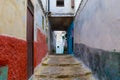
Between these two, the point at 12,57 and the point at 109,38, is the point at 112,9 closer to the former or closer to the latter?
the point at 109,38

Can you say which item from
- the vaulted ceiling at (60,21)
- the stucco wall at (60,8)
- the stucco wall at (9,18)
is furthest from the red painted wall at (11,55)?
the vaulted ceiling at (60,21)

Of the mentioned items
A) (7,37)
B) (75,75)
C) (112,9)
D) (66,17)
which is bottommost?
(75,75)

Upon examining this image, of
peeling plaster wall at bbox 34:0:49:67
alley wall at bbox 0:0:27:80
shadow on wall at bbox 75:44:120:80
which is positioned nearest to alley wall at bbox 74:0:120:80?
shadow on wall at bbox 75:44:120:80

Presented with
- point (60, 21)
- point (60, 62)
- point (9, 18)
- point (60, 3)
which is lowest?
point (60, 62)

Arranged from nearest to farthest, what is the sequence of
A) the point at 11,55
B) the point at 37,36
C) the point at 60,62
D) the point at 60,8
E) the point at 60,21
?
the point at 11,55, the point at 37,36, the point at 60,62, the point at 60,8, the point at 60,21

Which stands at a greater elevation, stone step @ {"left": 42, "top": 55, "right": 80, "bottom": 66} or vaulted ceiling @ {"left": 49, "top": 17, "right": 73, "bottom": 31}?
vaulted ceiling @ {"left": 49, "top": 17, "right": 73, "bottom": 31}

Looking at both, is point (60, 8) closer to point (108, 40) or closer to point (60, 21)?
point (60, 21)

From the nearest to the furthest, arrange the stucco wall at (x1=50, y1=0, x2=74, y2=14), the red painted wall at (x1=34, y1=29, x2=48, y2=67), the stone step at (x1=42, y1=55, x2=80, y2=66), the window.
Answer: the red painted wall at (x1=34, y1=29, x2=48, y2=67)
the stone step at (x1=42, y1=55, x2=80, y2=66)
the stucco wall at (x1=50, y1=0, x2=74, y2=14)
the window

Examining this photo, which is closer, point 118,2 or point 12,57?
point 12,57

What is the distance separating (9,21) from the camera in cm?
298

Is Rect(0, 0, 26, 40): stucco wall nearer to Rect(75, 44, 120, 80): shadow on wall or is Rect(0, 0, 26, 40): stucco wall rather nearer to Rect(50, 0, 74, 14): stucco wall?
Rect(75, 44, 120, 80): shadow on wall

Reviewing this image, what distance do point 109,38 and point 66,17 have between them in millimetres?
10123

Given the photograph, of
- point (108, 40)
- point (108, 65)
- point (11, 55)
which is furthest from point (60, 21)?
point (11, 55)

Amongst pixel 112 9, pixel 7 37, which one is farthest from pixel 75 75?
pixel 7 37
